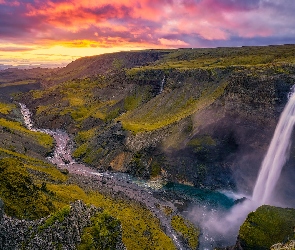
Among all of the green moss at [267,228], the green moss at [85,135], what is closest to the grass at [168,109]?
the green moss at [85,135]

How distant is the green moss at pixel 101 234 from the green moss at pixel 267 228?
65.0 feet

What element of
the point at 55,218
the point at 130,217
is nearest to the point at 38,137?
the point at 130,217

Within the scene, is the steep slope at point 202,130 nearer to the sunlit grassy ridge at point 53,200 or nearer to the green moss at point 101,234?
the sunlit grassy ridge at point 53,200

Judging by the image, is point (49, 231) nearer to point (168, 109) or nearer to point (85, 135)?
point (168, 109)

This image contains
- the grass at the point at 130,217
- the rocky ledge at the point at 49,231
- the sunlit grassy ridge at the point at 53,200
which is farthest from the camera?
the grass at the point at 130,217

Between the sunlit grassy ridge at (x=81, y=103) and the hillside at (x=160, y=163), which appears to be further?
the sunlit grassy ridge at (x=81, y=103)

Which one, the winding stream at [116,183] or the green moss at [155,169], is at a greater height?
the green moss at [155,169]

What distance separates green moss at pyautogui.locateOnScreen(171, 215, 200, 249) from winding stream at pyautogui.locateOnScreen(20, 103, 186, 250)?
1272mm

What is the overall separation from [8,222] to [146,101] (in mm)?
109057

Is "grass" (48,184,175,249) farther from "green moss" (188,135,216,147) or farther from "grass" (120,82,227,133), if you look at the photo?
"grass" (120,82,227,133)

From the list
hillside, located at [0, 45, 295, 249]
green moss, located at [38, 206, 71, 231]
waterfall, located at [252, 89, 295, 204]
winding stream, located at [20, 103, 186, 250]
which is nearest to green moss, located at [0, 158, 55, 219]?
hillside, located at [0, 45, 295, 249]

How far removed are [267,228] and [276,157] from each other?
112 feet

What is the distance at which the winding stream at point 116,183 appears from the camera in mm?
68938

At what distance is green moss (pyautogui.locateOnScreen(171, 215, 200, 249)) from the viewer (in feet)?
201
